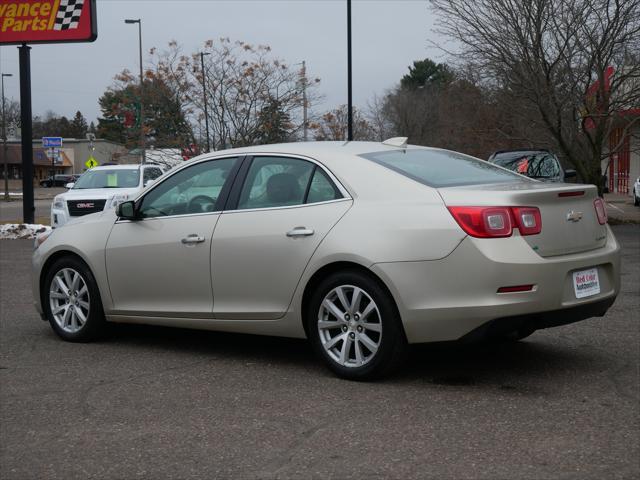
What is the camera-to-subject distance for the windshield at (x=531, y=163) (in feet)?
63.7

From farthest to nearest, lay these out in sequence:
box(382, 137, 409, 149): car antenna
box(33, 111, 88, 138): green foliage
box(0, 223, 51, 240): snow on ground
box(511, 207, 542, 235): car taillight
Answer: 1. box(33, 111, 88, 138): green foliage
2. box(0, 223, 51, 240): snow on ground
3. box(382, 137, 409, 149): car antenna
4. box(511, 207, 542, 235): car taillight

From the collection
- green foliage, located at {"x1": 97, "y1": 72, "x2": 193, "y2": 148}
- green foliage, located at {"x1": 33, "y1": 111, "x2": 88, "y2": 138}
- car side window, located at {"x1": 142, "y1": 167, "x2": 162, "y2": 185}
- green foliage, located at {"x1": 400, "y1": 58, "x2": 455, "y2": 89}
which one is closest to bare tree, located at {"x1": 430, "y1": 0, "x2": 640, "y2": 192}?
car side window, located at {"x1": 142, "y1": 167, "x2": 162, "y2": 185}

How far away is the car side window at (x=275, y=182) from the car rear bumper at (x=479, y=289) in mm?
967

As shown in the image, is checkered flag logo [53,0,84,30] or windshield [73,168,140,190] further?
checkered flag logo [53,0,84,30]

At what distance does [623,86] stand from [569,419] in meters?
17.9

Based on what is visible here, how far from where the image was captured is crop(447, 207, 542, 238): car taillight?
5.33 meters

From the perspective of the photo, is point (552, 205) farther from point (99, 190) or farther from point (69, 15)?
point (69, 15)

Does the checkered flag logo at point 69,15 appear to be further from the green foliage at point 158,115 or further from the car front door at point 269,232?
the car front door at point 269,232

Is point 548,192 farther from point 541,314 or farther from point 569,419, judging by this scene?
point 569,419

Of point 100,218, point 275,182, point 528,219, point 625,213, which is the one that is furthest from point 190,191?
point 625,213

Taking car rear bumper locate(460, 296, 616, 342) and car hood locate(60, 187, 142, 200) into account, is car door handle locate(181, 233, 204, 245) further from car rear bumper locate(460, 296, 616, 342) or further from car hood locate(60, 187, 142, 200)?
car hood locate(60, 187, 142, 200)

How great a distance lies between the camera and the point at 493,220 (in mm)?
5344

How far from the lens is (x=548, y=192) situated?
5590 mm

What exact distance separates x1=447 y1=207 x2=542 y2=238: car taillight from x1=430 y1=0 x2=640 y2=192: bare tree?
619 inches
